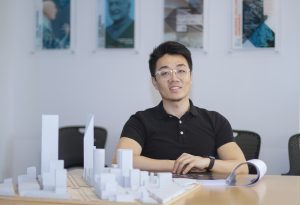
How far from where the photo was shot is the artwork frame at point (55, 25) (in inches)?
172

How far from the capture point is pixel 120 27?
427 centimetres

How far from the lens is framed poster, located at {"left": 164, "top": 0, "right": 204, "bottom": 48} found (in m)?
4.13

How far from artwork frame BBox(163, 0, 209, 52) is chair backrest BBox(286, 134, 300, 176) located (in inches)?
42.6

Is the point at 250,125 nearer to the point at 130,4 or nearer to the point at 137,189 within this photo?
the point at 130,4

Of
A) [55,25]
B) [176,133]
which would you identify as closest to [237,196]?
[176,133]

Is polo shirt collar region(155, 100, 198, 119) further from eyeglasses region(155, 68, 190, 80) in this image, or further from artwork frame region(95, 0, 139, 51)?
artwork frame region(95, 0, 139, 51)

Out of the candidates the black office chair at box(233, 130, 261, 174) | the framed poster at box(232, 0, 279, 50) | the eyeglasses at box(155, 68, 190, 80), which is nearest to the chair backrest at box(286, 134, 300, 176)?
the black office chair at box(233, 130, 261, 174)

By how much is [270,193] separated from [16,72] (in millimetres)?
3287

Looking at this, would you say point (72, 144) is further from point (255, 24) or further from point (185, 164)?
point (185, 164)

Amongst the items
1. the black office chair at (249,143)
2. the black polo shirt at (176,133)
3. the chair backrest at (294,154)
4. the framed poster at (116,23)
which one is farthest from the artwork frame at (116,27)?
the black polo shirt at (176,133)

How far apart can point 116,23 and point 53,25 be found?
0.60 metres

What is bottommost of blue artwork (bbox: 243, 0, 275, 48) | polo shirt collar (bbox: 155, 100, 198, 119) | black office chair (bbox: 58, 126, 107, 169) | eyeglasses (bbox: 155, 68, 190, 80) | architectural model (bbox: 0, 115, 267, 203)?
black office chair (bbox: 58, 126, 107, 169)

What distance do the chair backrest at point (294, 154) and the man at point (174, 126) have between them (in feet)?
3.79

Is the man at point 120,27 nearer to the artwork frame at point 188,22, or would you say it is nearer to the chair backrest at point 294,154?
the artwork frame at point 188,22
